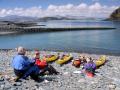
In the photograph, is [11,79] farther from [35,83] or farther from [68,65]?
[68,65]

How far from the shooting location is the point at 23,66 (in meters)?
16.7

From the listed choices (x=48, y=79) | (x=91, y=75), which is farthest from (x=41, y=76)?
(x=91, y=75)

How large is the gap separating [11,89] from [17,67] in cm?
197

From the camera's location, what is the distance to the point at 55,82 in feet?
57.9

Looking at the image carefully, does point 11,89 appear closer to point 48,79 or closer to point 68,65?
point 48,79

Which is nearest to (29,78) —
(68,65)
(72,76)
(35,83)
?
(35,83)

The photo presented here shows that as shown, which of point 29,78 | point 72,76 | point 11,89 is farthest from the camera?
point 72,76

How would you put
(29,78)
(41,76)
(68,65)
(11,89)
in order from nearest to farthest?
(11,89), (29,78), (41,76), (68,65)

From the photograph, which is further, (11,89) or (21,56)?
(21,56)

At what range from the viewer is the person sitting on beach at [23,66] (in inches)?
650

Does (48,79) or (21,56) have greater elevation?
(21,56)

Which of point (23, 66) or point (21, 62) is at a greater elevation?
point (21, 62)

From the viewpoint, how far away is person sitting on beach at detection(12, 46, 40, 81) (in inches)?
650

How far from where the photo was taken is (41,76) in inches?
741
